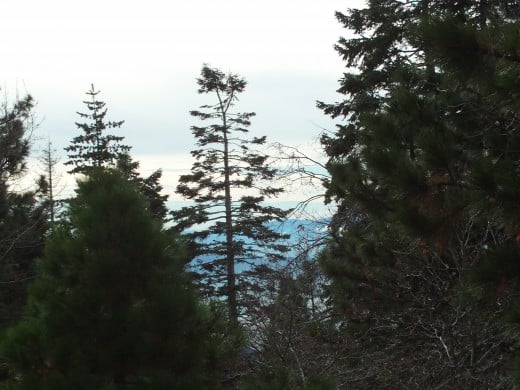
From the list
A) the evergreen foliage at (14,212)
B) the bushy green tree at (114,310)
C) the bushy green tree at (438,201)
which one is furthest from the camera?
the evergreen foliage at (14,212)

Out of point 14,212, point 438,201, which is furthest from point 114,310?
point 14,212

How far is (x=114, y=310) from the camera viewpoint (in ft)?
10.6

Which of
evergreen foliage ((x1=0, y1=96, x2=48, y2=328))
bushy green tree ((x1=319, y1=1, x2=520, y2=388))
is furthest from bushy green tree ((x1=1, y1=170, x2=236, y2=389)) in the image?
evergreen foliage ((x1=0, y1=96, x2=48, y2=328))

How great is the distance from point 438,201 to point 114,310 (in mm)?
2068

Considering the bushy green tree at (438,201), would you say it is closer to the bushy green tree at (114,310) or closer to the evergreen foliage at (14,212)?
the bushy green tree at (114,310)

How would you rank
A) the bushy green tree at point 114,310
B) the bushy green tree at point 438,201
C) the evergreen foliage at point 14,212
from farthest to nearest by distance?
the evergreen foliage at point 14,212 → the bushy green tree at point 114,310 → the bushy green tree at point 438,201

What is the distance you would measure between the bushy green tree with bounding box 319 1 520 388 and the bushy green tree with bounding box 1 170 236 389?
4.81 ft

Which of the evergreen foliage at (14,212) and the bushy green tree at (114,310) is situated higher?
the evergreen foliage at (14,212)

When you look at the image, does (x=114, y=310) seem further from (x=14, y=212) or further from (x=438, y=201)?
(x=14, y=212)

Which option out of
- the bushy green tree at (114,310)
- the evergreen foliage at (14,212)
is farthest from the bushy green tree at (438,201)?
the evergreen foliage at (14,212)

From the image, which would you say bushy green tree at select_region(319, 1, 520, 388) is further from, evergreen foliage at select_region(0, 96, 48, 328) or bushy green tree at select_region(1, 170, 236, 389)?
evergreen foliage at select_region(0, 96, 48, 328)

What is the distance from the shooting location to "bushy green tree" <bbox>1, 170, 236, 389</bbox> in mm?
3027

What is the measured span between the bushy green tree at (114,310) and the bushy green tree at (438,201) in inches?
57.8

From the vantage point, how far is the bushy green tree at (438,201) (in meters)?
2.60
